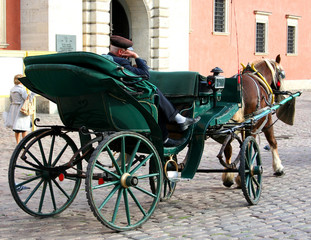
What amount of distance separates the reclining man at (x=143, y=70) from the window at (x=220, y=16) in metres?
22.3

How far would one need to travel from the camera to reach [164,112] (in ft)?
21.2

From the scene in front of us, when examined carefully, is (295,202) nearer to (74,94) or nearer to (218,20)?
(74,94)

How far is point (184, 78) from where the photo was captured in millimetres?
7164

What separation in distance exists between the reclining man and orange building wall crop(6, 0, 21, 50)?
13.9 m

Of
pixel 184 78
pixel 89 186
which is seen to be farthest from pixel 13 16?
pixel 89 186

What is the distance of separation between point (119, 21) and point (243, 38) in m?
7.87

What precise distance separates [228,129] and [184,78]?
77 cm

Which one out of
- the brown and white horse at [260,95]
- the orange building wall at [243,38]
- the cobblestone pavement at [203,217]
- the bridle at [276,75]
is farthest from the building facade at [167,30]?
the cobblestone pavement at [203,217]

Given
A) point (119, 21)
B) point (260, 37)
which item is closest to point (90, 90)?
point (119, 21)

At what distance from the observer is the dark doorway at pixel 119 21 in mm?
24217

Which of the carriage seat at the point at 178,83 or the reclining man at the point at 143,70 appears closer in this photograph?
the reclining man at the point at 143,70

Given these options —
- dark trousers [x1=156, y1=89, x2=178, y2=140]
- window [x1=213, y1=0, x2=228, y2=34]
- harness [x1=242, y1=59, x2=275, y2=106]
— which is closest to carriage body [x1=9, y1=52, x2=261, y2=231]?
dark trousers [x1=156, y1=89, x2=178, y2=140]

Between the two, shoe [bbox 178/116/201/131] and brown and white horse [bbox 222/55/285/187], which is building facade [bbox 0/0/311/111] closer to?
brown and white horse [bbox 222/55/285/187]

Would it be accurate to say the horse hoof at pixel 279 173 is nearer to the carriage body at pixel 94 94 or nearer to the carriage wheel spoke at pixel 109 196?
the carriage body at pixel 94 94
